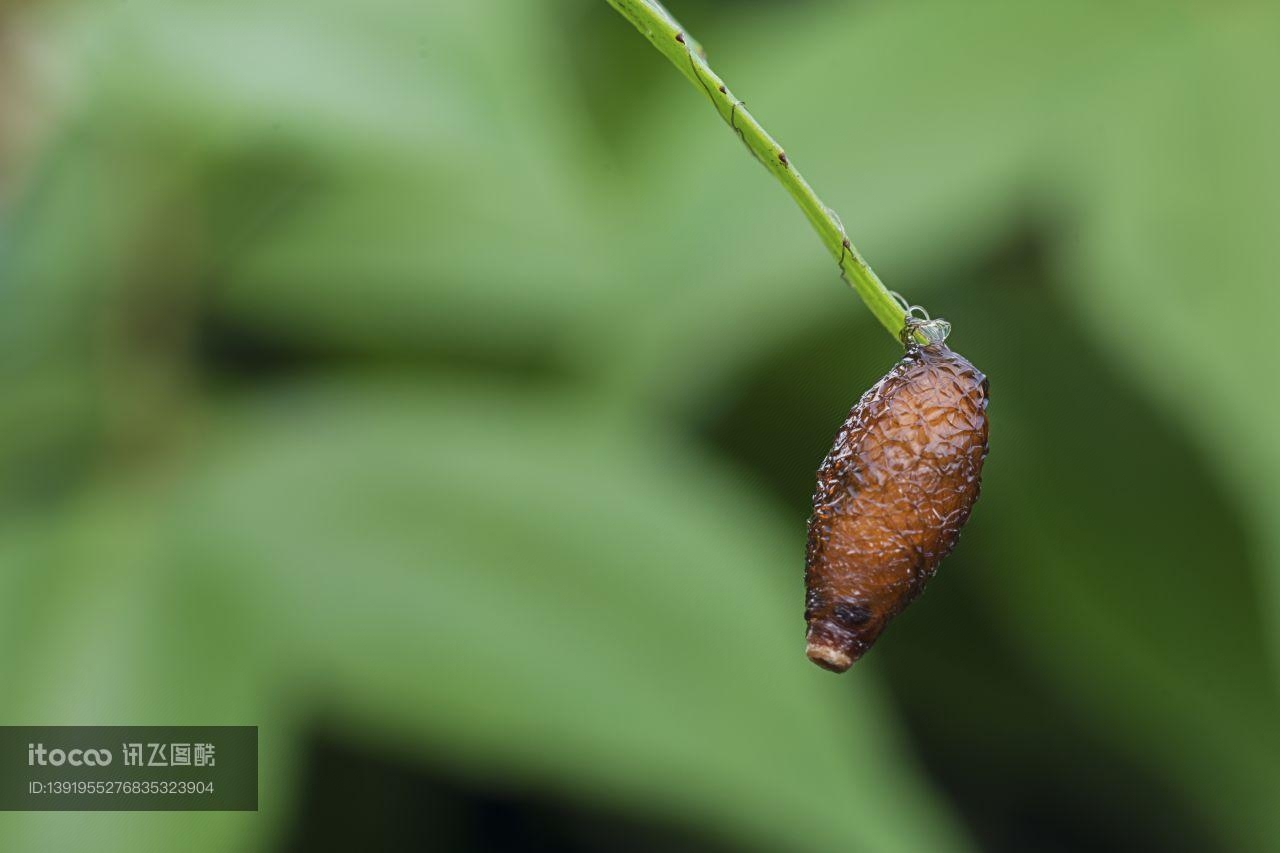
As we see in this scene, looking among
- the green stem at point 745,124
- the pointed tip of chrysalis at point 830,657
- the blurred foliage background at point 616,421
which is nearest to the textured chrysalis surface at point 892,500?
the pointed tip of chrysalis at point 830,657

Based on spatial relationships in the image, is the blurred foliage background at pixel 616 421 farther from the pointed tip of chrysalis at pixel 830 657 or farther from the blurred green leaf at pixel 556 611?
the pointed tip of chrysalis at pixel 830 657

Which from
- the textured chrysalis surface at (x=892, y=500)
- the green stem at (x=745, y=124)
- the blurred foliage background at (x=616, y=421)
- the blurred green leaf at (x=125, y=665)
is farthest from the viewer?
the blurred foliage background at (x=616, y=421)

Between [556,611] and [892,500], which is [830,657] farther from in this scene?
[556,611]

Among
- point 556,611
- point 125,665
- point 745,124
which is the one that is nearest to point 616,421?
point 556,611

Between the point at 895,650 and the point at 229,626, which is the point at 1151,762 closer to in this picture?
the point at 895,650

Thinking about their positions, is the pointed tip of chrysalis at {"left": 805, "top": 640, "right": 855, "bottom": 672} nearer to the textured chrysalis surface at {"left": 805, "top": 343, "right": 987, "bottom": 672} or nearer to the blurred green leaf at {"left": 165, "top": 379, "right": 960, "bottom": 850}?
the textured chrysalis surface at {"left": 805, "top": 343, "right": 987, "bottom": 672}
